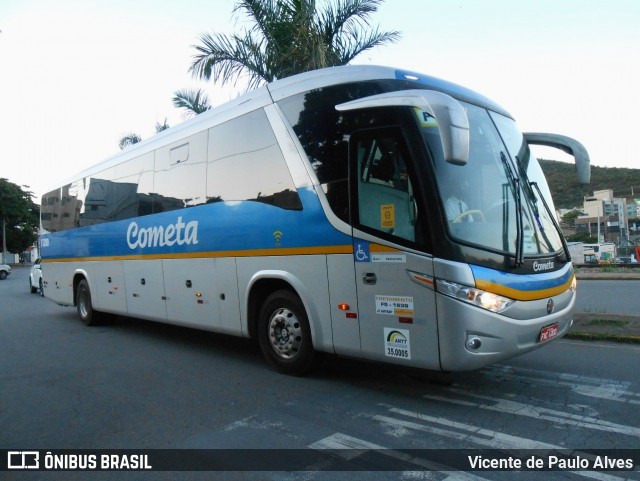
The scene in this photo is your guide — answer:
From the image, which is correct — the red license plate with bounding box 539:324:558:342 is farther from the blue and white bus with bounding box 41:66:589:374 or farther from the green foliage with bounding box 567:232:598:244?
the green foliage with bounding box 567:232:598:244

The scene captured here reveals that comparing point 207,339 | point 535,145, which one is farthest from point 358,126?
point 207,339

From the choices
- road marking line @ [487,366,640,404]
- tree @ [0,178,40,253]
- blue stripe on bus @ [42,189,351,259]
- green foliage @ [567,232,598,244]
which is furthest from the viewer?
tree @ [0,178,40,253]

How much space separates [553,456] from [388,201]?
8.42ft

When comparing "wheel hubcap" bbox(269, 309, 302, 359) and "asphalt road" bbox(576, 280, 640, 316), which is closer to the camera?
"wheel hubcap" bbox(269, 309, 302, 359)

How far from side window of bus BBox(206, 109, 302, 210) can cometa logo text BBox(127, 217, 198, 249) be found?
2.21ft

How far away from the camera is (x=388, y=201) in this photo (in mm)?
5242

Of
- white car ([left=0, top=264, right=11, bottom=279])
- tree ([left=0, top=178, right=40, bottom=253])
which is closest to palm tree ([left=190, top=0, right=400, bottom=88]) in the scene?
white car ([left=0, top=264, right=11, bottom=279])

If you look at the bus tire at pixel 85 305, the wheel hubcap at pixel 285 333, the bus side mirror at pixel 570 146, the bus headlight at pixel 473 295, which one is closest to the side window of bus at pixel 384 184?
the bus headlight at pixel 473 295

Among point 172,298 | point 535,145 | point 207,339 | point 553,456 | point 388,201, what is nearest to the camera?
point 553,456

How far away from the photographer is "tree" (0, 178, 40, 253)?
61938 millimetres

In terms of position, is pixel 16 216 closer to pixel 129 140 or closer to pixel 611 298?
pixel 129 140

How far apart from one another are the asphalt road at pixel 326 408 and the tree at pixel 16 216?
5973cm

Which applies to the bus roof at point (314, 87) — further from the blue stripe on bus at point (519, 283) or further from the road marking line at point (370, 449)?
the road marking line at point (370, 449)

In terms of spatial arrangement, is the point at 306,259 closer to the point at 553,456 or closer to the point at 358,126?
the point at 358,126
